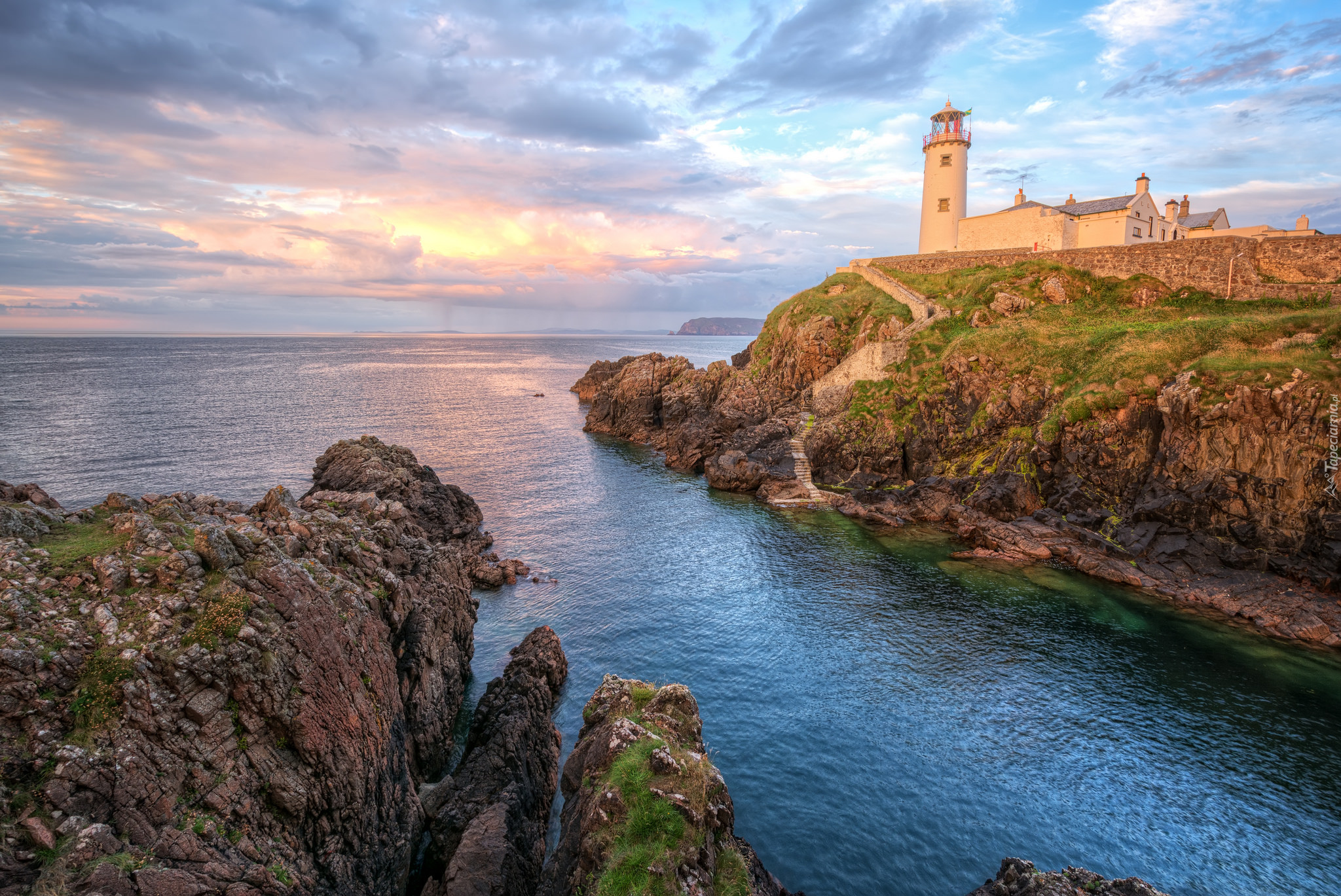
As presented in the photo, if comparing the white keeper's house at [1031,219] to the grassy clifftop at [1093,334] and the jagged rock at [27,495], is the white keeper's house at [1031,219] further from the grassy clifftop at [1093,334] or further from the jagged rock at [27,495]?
the jagged rock at [27,495]

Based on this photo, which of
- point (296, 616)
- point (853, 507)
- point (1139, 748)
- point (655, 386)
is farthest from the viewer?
point (655, 386)

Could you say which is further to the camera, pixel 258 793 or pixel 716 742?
pixel 716 742

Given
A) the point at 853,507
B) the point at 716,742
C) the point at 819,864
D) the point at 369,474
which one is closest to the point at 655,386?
the point at 853,507

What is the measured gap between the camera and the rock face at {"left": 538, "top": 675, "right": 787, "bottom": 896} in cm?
1460

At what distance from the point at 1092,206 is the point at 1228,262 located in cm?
1532

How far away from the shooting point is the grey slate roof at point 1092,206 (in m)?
62.6

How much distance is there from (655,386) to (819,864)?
70987mm

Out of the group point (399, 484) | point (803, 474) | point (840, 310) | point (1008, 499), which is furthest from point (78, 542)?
point (840, 310)

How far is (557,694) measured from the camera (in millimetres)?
28406

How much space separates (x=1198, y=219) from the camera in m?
67.7

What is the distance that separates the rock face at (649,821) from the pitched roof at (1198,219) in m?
79.8

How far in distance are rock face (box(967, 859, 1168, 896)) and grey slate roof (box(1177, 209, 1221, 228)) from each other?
75510mm

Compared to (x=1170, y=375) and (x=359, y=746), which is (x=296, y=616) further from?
(x=1170, y=375)

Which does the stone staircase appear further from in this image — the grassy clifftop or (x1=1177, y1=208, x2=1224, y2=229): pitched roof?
(x1=1177, y1=208, x2=1224, y2=229): pitched roof
